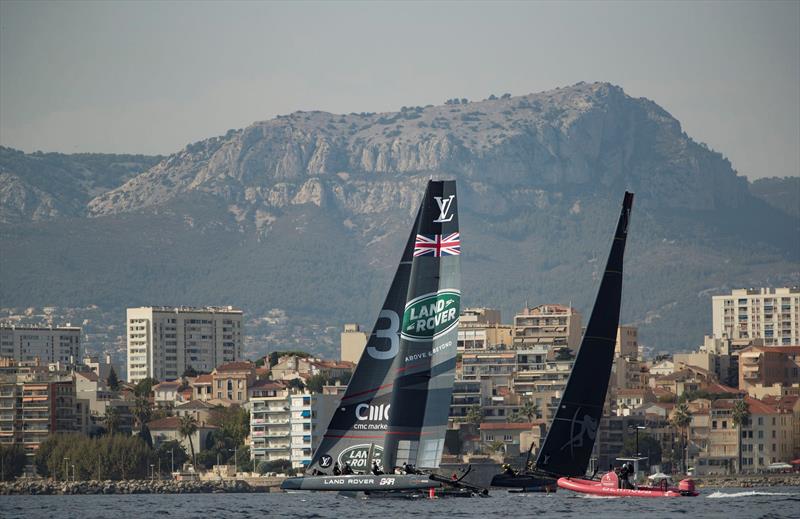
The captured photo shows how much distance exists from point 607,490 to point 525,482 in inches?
383

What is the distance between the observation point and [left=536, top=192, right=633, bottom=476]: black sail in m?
66.8

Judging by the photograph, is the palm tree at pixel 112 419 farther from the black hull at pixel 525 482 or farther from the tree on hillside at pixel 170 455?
the black hull at pixel 525 482

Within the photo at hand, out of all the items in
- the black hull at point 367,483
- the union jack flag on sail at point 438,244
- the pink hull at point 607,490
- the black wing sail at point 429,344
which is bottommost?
the pink hull at point 607,490

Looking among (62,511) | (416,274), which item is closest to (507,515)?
(416,274)

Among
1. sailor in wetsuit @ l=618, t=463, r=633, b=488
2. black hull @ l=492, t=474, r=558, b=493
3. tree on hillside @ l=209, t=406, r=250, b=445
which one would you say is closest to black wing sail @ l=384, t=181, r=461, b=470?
black hull @ l=492, t=474, r=558, b=493

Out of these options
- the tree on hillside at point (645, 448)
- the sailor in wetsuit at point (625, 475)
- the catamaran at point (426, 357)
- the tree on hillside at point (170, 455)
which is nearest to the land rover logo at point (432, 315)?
the catamaran at point (426, 357)

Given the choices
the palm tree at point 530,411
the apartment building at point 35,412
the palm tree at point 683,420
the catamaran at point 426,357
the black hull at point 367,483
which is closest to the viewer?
the black hull at point 367,483

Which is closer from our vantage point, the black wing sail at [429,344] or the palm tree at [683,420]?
the black wing sail at [429,344]

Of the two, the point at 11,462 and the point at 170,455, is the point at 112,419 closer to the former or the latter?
the point at 170,455

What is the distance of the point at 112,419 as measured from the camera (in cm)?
18462

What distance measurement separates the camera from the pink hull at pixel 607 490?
2702 inches

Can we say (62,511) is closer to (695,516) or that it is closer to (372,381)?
(372,381)

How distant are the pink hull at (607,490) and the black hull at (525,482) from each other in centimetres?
113

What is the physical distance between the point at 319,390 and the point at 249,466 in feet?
83.1
